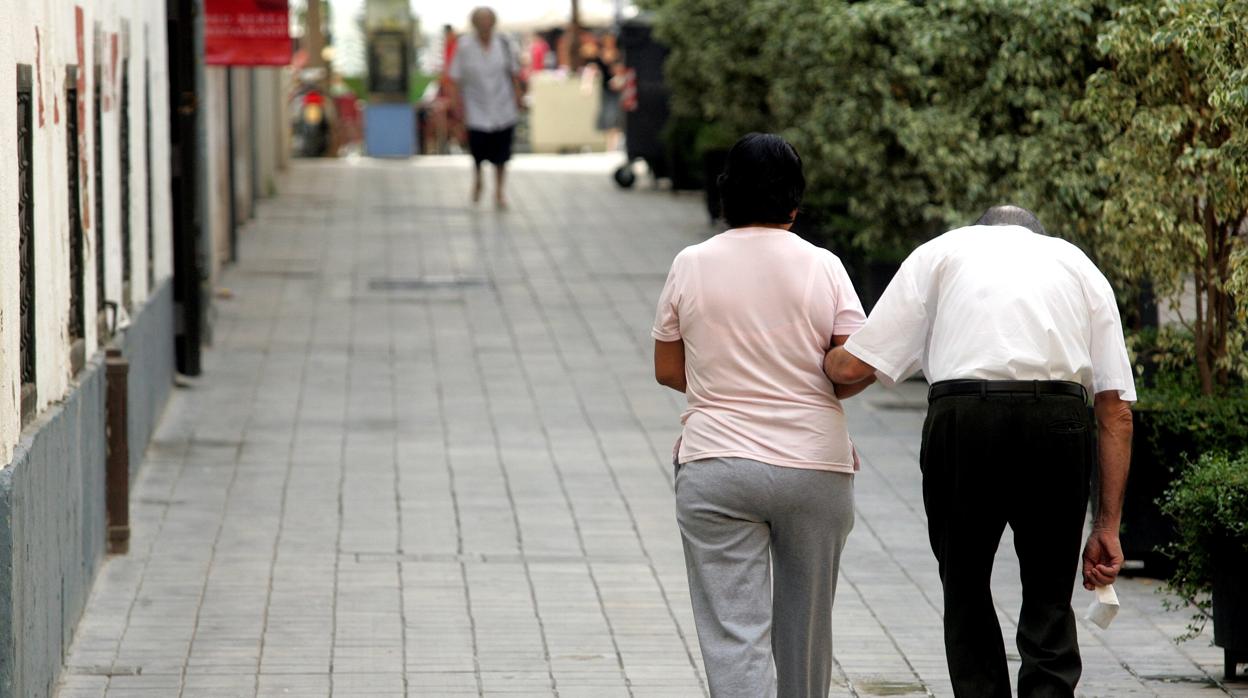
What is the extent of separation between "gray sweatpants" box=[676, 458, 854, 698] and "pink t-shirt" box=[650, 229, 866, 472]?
0.16 feet

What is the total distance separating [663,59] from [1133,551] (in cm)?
1669

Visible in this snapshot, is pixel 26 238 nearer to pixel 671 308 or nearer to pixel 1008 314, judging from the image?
pixel 671 308

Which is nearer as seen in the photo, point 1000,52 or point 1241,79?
point 1241,79

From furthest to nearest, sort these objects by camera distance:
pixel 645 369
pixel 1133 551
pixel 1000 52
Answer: pixel 645 369, pixel 1000 52, pixel 1133 551

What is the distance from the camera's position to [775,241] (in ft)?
15.1

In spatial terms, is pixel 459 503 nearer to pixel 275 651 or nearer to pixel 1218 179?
pixel 275 651

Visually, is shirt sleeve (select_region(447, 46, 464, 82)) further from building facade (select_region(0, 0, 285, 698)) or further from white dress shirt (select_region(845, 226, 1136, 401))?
white dress shirt (select_region(845, 226, 1136, 401))

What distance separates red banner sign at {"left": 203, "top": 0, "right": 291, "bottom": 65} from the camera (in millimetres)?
13914

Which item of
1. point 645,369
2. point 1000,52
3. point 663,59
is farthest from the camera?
point 663,59

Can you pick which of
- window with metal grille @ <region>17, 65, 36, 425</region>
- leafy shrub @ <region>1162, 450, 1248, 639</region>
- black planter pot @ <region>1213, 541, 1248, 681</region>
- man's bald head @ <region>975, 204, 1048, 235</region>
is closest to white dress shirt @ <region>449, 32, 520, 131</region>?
window with metal grille @ <region>17, 65, 36, 425</region>

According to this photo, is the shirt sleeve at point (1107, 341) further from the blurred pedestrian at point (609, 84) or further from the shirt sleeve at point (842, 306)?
the blurred pedestrian at point (609, 84)

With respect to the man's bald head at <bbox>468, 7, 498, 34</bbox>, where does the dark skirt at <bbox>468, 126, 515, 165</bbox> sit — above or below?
below

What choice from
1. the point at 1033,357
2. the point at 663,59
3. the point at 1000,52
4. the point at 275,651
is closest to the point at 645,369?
the point at 1000,52

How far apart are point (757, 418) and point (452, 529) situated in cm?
373
